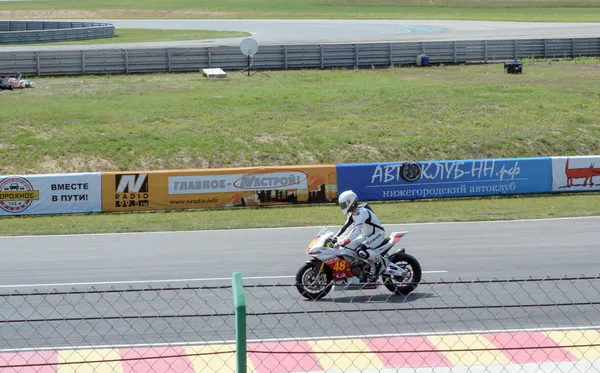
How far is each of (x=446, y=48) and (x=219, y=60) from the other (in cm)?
1225

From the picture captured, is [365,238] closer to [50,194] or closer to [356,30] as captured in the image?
[50,194]

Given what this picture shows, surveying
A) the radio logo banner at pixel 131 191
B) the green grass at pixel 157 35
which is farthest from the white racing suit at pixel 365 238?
the green grass at pixel 157 35

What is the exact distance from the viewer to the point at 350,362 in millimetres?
10891

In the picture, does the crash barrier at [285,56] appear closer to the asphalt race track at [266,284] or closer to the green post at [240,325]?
the asphalt race track at [266,284]

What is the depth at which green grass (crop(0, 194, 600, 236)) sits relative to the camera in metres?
21.6

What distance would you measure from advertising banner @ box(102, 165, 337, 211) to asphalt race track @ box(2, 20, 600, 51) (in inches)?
1095

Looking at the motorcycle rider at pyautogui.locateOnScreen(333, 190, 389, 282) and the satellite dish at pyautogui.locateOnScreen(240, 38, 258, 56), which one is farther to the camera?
the satellite dish at pyautogui.locateOnScreen(240, 38, 258, 56)

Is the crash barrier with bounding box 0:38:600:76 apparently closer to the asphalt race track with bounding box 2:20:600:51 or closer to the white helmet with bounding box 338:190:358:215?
the asphalt race track with bounding box 2:20:600:51

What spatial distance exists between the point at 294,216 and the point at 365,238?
884 cm

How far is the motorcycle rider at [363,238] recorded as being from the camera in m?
14.0

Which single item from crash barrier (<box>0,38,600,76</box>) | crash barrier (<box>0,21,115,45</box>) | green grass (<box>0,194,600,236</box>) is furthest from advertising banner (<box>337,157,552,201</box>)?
crash barrier (<box>0,21,115,45</box>)

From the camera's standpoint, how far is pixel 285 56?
43.5m

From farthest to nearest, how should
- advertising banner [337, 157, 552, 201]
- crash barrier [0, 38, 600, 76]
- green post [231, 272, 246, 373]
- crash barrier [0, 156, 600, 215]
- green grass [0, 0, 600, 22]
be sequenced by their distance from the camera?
1. green grass [0, 0, 600, 22]
2. crash barrier [0, 38, 600, 76]
3. advertising banner [337, 157, 552, 201]
4. crash barrier [0, 156, 600, 215]
5. green post [231, 272, 246, 373]

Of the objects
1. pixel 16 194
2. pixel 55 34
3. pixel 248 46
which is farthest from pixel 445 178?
pixel 55 34
